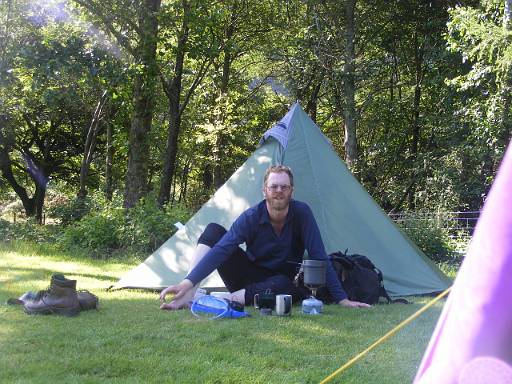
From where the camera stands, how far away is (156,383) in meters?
2.53

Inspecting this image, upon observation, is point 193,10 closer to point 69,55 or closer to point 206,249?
point 69,55

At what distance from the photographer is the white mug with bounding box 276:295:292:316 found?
3873 millimetres

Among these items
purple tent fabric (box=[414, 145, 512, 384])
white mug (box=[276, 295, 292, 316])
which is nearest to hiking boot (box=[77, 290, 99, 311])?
white mug (box=[276, 295, 292, 316])

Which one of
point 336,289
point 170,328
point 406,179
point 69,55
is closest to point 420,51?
point 406,179

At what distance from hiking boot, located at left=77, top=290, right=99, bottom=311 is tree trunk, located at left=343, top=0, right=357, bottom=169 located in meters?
10.6

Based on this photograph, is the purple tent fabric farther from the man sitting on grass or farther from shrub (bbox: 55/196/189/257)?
shrub (bbox: 55/196/189/257)

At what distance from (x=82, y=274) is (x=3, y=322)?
2.57 metres

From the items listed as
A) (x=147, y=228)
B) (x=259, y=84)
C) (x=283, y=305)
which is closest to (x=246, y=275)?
(x=283, y=305)

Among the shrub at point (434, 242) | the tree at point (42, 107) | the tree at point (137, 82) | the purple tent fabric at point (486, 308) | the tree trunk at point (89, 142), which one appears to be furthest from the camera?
the tree trunk at point (89, 142)

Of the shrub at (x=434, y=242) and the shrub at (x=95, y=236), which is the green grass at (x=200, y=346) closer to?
the shrub at (x=434, y=242)

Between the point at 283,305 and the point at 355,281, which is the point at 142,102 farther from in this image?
the point at 283,305

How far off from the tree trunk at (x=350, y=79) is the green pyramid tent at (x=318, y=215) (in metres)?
8.58

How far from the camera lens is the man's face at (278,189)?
13.2ft

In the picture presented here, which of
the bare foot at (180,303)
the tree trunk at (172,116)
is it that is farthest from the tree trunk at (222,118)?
the bare foot at (180,303)
